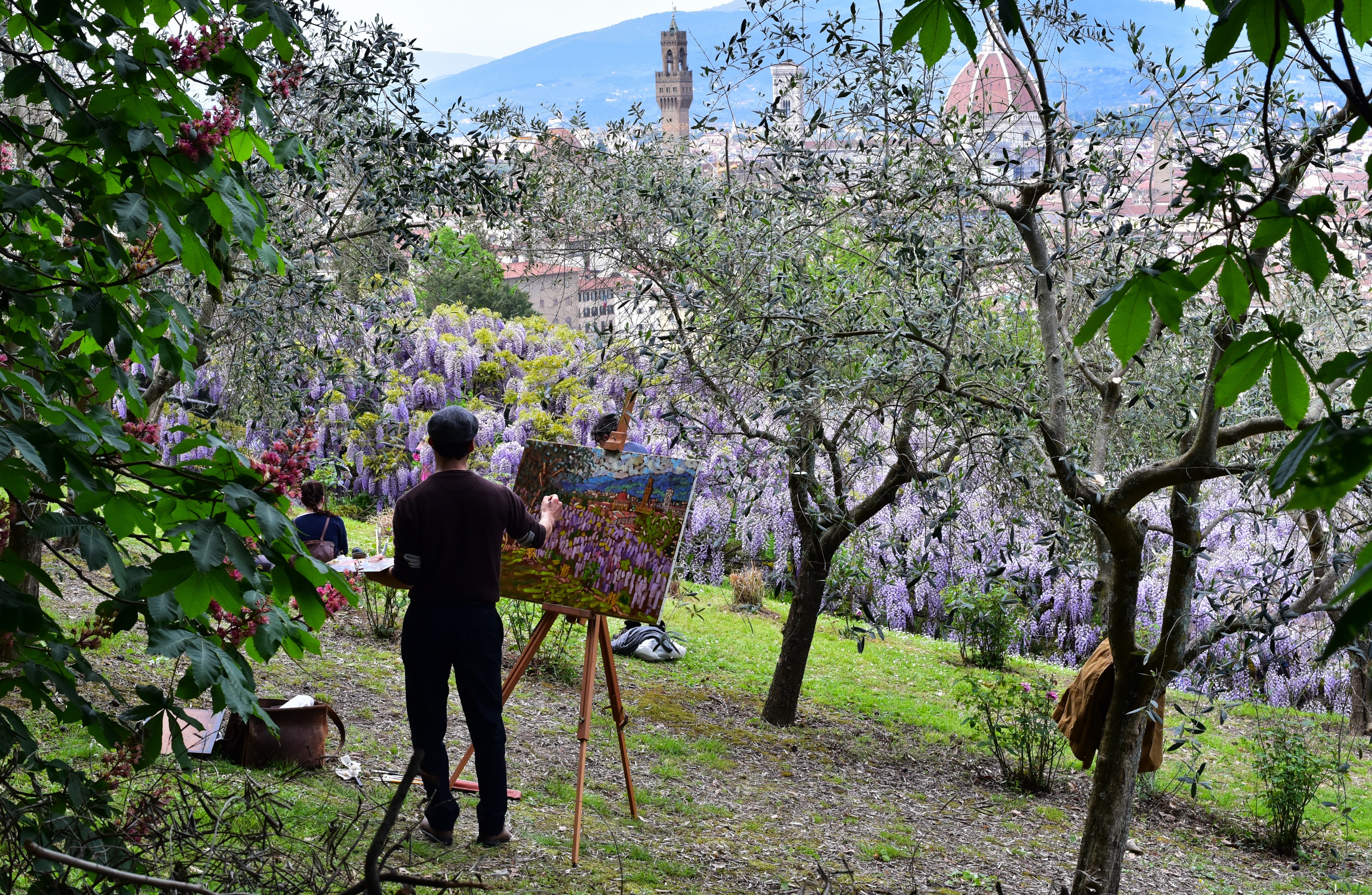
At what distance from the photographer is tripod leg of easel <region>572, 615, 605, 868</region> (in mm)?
4273

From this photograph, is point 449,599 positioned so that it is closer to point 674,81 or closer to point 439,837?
point 439,837

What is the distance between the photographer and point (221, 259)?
8.45ft

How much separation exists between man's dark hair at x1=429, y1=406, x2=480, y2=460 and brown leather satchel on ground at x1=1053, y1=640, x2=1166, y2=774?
9.82ft

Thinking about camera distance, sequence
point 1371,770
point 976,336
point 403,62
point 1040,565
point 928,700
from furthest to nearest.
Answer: point 1040,565 → point 928,700 → point 1371,770 → point 976,336 → point 403,62

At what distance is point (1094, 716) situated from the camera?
4875 millimetres

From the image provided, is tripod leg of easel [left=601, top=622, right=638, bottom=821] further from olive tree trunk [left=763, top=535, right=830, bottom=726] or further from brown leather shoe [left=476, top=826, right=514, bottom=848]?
Answer: olive tree trunk [left=763, top=535, right=830, bottom=726]

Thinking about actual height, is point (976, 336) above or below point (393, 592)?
above

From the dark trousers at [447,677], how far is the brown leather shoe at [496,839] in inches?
6.9

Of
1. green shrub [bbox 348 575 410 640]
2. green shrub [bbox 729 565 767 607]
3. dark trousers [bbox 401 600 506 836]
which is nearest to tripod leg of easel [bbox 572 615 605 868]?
dark trousers [bbox 401 600 506 836]

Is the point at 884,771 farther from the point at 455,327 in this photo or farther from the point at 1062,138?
the point at 455,327

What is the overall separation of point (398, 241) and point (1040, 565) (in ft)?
34.1

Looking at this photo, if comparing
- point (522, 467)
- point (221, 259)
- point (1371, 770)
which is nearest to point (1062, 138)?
point (522, 467)

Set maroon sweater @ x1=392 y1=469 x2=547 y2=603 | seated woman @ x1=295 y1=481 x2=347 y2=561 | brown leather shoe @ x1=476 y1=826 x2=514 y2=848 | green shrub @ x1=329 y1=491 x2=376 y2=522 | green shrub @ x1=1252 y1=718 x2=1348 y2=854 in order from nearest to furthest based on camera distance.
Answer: maroon sweater @ x1=392 y1=469 x2=547 y2=603 → brown leather shoe @ x1=476 y1=826 x2=514 y2=848 → seated woman @ x1=295 y1=481 x2=347 y2=561 → green shrub @ x1=1252 y1=718 x2=1348 y2=854 → green shrub @ x1=329 y1=491 x2=376 y2=522

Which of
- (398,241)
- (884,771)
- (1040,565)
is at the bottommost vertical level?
(884,771)
